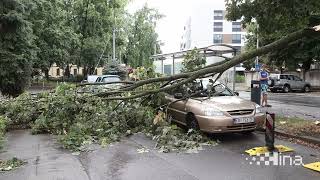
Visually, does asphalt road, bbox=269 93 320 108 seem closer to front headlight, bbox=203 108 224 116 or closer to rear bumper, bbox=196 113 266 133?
rear bumper, bbox=196 113 266 133

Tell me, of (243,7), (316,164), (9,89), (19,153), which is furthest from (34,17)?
(316,164)

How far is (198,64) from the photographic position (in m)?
14.3

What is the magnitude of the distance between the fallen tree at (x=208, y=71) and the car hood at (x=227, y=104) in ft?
2.38

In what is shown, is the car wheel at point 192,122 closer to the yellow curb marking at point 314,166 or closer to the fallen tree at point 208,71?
the fallen tree at point 208,71

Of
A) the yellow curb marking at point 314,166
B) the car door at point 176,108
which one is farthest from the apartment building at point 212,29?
the yellow curb marking at point 314,166

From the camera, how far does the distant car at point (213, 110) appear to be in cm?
1110

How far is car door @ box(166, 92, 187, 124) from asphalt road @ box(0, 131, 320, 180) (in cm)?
144

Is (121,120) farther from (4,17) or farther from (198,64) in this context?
(4,17)

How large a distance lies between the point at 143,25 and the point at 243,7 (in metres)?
47.7

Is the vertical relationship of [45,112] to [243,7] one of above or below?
below

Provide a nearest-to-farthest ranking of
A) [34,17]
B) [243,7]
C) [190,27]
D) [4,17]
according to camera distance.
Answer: [243,7]
[4,17]
[34,17]
[190,27]

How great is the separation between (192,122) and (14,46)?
58.4ft

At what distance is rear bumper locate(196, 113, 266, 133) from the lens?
11.0 m

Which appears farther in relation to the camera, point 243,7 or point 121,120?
point 243,7
